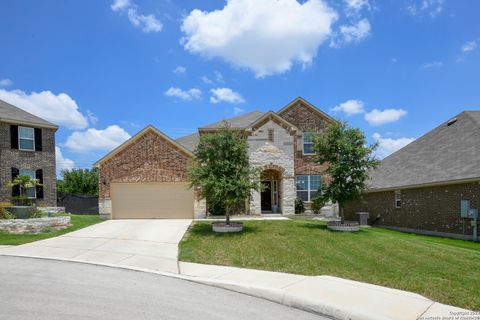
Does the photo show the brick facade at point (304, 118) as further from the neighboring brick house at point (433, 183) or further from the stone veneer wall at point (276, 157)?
the neighboring brick house at point (433, 183)

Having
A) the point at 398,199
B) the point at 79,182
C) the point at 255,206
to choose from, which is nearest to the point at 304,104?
the point at 255,206

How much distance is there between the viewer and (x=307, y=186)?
83.0 feet

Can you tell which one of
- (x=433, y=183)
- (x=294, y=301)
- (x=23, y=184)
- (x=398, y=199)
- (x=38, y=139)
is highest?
(x=38, y=139)

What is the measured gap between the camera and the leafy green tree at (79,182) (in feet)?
143

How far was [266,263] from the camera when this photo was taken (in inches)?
405

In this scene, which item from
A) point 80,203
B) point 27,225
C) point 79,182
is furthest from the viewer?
point 79,182

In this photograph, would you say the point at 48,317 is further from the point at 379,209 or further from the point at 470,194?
the point at 379,209

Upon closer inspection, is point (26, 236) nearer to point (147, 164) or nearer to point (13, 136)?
point (147, 164)

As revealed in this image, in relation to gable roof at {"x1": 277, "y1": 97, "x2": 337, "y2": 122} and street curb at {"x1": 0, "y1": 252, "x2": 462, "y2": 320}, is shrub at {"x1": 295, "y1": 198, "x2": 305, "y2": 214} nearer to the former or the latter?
gable roof at {"x1": 277, "y1": 97, "x2": 337, "y2": 122}

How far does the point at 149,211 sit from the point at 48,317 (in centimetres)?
1643

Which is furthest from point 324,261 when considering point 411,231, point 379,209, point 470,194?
point 379,209

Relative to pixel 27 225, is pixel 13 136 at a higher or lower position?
higher

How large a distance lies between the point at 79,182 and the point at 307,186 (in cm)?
2980

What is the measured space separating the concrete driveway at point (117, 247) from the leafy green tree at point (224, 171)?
7.68ft
